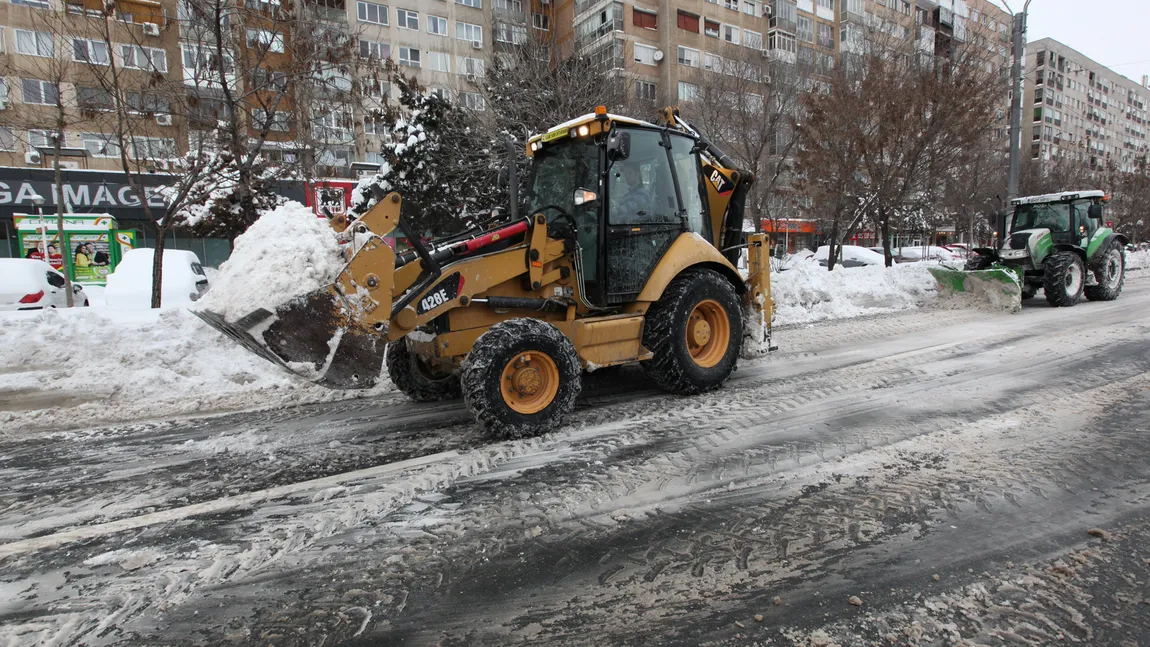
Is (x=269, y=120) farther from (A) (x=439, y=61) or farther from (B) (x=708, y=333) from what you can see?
(A) (x=439, y=61)

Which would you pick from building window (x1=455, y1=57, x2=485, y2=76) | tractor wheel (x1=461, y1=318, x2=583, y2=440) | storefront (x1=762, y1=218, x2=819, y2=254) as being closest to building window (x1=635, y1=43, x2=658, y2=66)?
building window (x1=455, y1=57, x2=485, y2=76)

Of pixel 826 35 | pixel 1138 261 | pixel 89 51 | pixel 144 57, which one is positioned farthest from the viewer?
pixel 826 35

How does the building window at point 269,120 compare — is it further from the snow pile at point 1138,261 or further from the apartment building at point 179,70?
the snow pile at point 1138,261

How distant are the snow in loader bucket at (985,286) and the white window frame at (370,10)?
34313mm

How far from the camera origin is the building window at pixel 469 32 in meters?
39.2

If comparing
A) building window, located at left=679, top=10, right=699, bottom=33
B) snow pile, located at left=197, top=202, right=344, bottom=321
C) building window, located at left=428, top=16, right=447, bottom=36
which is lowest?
snow pile, located at left=197, top=202, right=344, bottom=321

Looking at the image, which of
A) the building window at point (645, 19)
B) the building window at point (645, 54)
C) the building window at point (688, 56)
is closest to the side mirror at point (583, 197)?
the building window at point (645, 54)

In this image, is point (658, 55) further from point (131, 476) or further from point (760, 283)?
point (131, 476)

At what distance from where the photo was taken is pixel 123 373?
6434mm

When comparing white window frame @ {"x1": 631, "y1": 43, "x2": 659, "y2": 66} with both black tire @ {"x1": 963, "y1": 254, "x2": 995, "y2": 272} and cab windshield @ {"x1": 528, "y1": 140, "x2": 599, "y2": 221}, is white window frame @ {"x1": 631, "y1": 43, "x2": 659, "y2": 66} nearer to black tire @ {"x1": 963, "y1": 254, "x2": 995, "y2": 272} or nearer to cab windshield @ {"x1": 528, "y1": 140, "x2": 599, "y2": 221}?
black tire @ {"x1": 963, "y1": 254, "x2": 995, "y2": 272}

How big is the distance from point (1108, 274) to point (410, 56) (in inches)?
1422

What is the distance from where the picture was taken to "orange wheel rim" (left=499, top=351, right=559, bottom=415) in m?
4.61

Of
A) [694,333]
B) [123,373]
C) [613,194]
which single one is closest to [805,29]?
[694,333]

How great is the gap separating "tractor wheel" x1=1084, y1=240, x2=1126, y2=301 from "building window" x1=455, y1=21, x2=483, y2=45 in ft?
118
